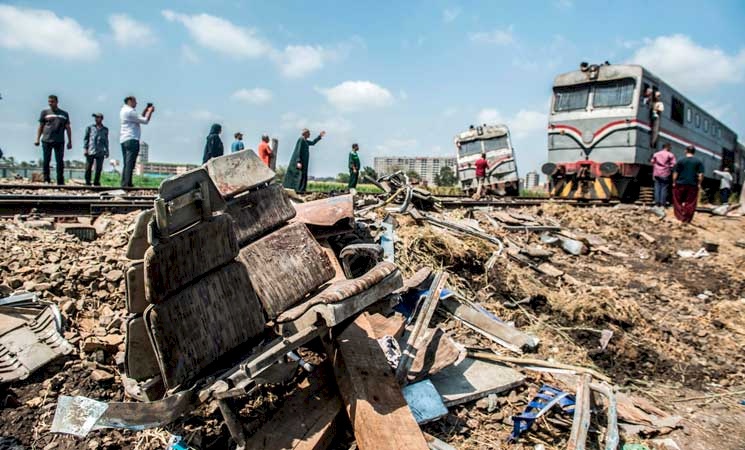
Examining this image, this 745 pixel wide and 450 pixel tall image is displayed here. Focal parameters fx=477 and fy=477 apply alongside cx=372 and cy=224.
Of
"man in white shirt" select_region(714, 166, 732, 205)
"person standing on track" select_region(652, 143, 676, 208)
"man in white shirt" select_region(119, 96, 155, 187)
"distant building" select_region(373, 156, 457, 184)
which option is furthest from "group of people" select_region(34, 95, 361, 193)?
"distant building" select_region(373, 156, 457, 184)

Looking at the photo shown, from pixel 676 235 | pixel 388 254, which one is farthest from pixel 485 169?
pixel 388 254

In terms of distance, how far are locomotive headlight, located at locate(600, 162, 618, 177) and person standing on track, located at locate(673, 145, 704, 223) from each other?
1.71 meters

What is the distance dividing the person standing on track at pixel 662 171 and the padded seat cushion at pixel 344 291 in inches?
468

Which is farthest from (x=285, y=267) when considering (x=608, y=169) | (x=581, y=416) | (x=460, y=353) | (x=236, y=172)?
(x=608, y=169)

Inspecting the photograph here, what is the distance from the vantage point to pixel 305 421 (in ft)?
8.96

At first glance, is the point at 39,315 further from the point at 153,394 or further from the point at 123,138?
the point at 123,138

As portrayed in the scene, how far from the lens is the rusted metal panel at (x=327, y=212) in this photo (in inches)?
165

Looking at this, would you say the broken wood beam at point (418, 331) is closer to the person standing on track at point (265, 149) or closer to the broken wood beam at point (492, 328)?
the broken wood beam at point (492, 328)

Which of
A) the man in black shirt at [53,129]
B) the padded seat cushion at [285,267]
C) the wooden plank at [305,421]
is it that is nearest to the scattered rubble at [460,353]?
the wooden plank at [305,421]

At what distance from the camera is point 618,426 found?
343cm

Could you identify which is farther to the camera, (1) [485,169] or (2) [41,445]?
(1) [485,169]

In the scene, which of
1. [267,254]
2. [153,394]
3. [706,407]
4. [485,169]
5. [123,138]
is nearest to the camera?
[153,394]

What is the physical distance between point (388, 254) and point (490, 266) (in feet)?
4.47

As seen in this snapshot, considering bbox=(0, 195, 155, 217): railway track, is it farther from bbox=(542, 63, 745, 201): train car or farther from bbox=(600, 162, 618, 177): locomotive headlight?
bbox=(542, 63, 745, 201): train car
